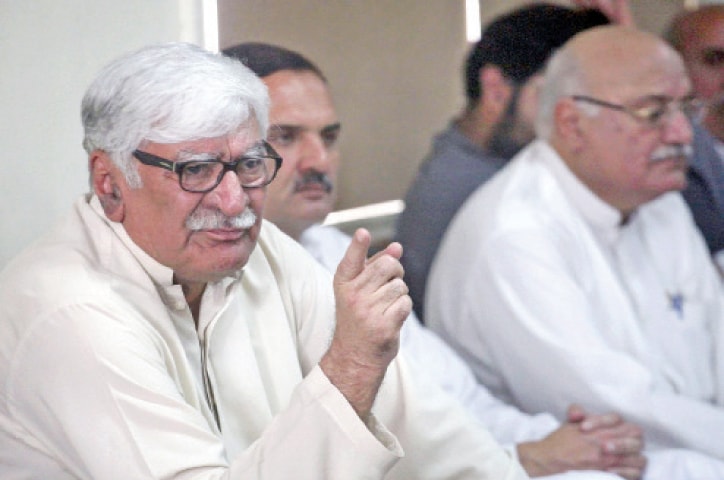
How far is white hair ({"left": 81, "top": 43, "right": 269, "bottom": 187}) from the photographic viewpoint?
167cm

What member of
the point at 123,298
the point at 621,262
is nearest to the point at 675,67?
the point at 621,262

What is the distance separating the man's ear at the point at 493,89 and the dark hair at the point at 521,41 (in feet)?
0.05

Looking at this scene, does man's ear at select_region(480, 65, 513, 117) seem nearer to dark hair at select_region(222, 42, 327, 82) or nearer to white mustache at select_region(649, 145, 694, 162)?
white mustache at select_region(649, 145, 694, 162)

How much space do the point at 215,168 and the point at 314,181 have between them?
837 mm

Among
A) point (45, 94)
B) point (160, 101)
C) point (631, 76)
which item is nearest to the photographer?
point (160, 101)

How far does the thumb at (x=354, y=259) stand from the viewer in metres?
1.53

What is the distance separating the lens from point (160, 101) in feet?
5.47

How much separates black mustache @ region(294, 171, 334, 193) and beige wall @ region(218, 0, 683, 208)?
484 mm

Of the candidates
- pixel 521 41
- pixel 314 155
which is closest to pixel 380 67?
pixel 521 41

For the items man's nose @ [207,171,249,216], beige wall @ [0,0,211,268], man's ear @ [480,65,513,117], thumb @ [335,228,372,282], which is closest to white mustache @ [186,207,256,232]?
man's nose @ [207,171,249,216]

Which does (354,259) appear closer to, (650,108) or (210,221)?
(210,221)

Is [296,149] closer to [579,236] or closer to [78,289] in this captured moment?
[579,236]

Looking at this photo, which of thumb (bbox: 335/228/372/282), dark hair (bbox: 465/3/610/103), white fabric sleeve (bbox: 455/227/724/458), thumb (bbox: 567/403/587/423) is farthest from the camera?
dark hair (bbox: 465/3/610/103)

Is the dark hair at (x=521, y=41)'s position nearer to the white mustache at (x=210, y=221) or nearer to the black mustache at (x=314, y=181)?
the black mustache at (x=314, y=181)
